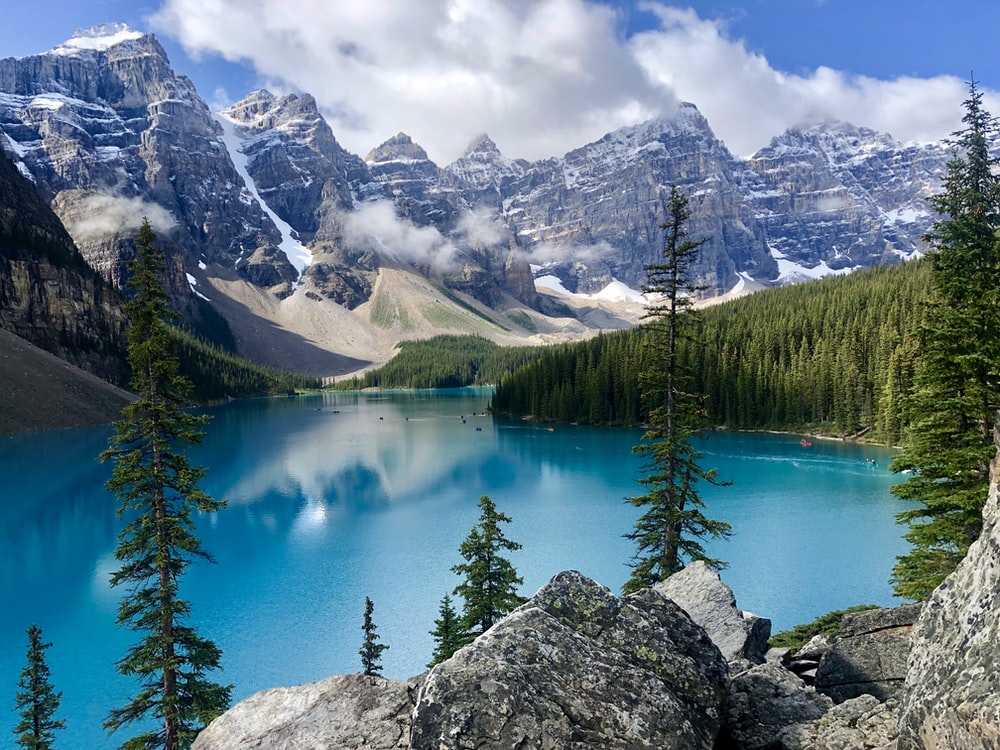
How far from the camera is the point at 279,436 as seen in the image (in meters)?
108

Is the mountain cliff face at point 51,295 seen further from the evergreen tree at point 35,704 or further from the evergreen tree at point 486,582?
the evergreen tree at point 486,582

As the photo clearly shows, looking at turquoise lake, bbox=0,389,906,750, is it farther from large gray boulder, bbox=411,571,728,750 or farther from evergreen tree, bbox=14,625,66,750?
large gray boulder, bbox=411,571,728,750

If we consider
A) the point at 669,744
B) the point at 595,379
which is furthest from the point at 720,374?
the point at 669,744

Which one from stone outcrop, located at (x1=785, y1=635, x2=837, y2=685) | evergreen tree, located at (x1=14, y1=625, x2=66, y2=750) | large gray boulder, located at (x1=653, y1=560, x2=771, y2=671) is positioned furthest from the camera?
evergreen tree, located at (x1=14, y1=625, x2=66, y2=750)

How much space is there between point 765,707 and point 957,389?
44.3ft

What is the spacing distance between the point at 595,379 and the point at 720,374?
23.4m

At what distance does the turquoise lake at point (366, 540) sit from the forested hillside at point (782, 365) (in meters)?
9.13

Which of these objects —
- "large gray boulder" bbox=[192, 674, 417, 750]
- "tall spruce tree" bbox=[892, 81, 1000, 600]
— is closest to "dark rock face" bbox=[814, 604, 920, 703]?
"large gray boulder" bbox=[192, 674, 417, 750]

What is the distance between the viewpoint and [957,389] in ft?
53.2

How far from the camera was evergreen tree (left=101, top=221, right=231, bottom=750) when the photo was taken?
16.2 m

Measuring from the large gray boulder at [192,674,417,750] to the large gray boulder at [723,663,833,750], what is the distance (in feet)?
14.1

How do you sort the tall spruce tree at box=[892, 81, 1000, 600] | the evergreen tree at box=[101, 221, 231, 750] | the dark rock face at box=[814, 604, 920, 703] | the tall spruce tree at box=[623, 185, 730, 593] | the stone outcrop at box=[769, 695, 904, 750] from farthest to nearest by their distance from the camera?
1. the tall spruce tree at box=[623, 185, 730, 593]
2. the evergreen tree at box=[101, 221, 231, 750]
3. the tall spruce tree at box=[892, 81, 1000, 600]
4. the dark rock face at box=[814, 604, 920, 703]
5. the stone outcrop at box=[769, 695, 904, 750]

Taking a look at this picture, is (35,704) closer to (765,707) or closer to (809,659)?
(765,707)

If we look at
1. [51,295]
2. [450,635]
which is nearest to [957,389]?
[450,635]
